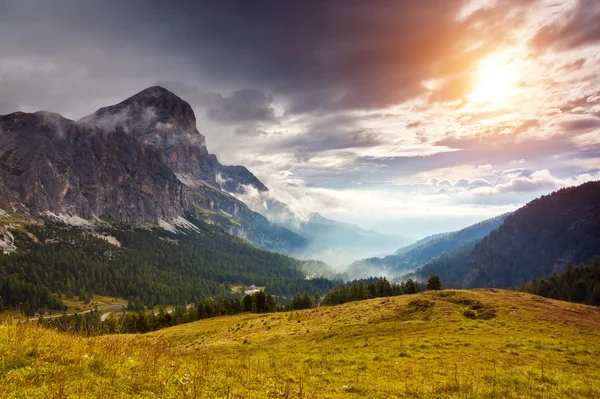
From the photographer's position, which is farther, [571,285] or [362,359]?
[571,285]

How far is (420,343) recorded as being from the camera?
24.7m

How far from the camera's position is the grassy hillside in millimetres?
9977

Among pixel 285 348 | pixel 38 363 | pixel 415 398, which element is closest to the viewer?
pixel 38 363

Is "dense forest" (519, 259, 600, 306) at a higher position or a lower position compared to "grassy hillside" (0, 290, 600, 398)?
lower

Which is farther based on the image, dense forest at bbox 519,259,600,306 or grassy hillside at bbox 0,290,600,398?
dense forest at bbox 519,259,600,306

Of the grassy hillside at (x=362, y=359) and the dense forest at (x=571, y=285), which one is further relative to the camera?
the dense forest at (x=571, y=285)

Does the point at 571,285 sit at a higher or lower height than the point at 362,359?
lower

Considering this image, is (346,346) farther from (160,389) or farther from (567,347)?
(160,389)

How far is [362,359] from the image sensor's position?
21.1 meters

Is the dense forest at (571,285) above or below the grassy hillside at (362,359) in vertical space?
below

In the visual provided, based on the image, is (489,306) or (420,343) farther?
(489,306)

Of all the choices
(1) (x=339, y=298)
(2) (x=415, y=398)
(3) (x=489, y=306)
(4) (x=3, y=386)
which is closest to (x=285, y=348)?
(2) (x=415, y=398)

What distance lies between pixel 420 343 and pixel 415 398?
12.9m

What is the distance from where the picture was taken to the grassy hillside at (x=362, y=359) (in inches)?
393
